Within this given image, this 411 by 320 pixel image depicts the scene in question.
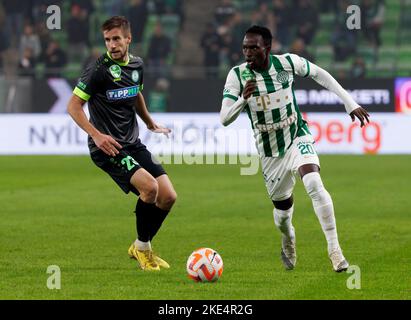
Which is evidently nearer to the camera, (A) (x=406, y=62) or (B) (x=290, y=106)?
(B) (x=290, y=106)

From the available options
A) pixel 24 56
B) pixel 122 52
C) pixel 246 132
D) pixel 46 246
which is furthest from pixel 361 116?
pixel 24 56

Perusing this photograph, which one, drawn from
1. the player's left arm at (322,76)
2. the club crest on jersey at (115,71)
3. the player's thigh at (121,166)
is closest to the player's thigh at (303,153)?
the player's left arm at (322,76)

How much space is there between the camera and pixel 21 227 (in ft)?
41.9

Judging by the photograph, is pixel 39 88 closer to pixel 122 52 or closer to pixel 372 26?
pixel 372 26

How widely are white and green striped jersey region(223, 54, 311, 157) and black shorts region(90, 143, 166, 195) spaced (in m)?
1.05

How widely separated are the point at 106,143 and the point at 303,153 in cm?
168

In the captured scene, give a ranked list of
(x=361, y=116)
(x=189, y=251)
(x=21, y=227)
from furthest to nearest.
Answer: (x=21, y=227) → (x=189, y=251) → (x=361, y=116)

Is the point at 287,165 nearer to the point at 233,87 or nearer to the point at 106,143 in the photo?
the point at 233,87

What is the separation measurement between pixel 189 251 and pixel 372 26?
1897 centimetres

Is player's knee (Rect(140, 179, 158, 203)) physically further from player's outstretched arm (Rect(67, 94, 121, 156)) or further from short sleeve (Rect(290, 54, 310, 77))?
short sleeve (Rect(290, 54, 310, 77))

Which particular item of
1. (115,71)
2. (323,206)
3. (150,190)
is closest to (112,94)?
(115,71)

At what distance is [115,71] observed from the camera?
375 inches

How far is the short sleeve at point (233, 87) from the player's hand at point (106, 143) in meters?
1.03
